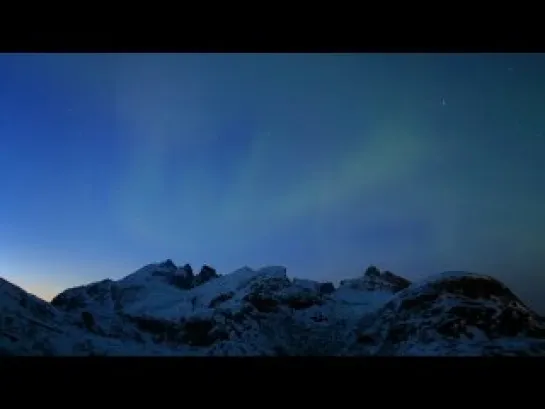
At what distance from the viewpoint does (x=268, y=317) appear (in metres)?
2.99

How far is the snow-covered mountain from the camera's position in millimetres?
2854

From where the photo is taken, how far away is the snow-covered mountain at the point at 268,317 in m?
2.85

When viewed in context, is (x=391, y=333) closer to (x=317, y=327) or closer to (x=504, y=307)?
(x=317, y=327)

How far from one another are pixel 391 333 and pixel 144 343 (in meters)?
1.44

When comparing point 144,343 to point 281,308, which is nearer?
point 144,343
